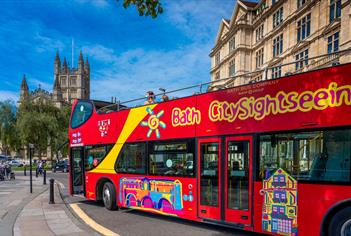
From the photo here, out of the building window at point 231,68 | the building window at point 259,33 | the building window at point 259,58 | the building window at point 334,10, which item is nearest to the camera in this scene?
the building window at point 334,10

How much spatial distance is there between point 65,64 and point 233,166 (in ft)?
434

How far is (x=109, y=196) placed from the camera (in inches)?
371

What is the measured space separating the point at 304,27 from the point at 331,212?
33461 mm

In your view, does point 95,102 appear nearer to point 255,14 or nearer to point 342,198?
point 342,198

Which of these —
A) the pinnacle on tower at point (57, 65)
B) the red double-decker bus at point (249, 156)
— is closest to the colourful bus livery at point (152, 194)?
the red double-decker bus at point (249, 156)

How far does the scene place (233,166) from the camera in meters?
6.17

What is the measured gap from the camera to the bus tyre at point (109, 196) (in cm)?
930

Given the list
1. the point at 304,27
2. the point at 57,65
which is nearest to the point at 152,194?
the point at 304,27

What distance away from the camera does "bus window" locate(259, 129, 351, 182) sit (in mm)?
4652

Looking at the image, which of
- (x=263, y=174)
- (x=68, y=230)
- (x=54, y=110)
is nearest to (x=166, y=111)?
(x=263, y=174)

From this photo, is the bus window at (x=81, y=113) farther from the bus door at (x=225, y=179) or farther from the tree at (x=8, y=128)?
the tree at (x=8, y=128)

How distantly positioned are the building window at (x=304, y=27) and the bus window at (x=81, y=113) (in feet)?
98.2

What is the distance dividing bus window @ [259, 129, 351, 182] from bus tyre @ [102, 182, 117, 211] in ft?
18.0

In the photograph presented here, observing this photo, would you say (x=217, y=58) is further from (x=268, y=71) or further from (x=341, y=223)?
(x=341, y=223)
